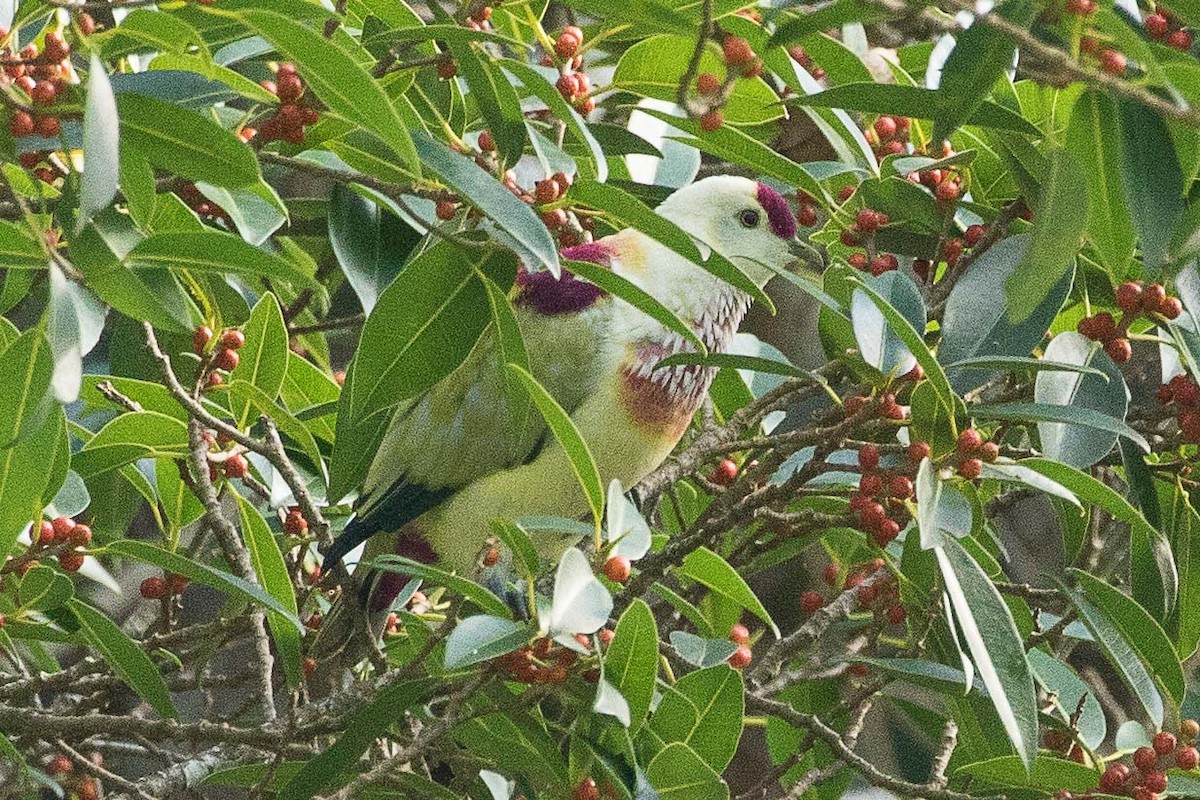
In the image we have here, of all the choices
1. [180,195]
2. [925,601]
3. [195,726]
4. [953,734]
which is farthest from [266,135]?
[953,734]

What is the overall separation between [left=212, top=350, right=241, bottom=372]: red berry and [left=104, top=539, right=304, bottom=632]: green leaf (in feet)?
1.06

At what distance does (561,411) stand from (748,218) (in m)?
1.19

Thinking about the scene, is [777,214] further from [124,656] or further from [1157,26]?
[124,656]

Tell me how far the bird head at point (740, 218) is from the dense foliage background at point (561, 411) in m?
0.19

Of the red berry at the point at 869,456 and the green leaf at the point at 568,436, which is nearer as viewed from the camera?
the green leaf at the point at 568,436

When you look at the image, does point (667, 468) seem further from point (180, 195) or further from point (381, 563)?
point (180, 195)

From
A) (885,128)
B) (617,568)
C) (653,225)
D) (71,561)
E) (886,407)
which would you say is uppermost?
(653,225)

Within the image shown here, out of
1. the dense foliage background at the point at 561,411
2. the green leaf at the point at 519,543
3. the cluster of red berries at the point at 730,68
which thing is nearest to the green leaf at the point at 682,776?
the dense foliage background at the point at 561,411

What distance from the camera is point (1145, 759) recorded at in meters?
1.96

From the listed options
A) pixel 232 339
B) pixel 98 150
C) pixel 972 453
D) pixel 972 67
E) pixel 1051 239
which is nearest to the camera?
pixel 98 150

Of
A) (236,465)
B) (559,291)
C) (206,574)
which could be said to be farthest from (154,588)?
(559,291)

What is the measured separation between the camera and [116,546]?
6.64 feet

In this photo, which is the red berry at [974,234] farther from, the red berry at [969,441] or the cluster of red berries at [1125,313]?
the red berry at [969,441]

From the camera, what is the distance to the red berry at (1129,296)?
190 centimetres
